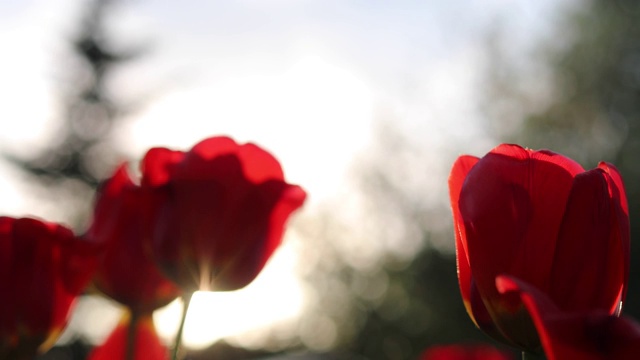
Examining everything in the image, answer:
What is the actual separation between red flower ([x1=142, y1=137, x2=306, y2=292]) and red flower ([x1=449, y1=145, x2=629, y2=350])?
0.39ft

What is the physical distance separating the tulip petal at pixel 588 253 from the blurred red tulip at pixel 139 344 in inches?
10.8

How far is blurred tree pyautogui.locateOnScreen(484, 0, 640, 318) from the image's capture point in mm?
12117

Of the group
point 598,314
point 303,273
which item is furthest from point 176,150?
point 303,273

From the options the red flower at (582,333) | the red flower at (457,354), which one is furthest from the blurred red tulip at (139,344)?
the red flower at (457,354)

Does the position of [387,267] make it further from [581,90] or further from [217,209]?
[217,209]

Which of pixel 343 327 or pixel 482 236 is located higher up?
pixel 482 236

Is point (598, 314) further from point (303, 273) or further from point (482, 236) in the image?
point (303, 273)

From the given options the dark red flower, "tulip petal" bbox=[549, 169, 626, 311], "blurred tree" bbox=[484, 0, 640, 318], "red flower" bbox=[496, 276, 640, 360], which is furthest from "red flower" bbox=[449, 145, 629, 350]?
"blurred tree" bbox=[484, 0, 640, 318]

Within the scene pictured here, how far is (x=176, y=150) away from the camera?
1.73 ft

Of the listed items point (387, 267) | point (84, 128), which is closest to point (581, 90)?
point (387, 267)

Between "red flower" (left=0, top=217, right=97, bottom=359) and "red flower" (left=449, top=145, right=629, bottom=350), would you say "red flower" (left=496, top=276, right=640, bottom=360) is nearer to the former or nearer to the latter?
"red flower" (left=449, top=145, right=629, bottom=350)

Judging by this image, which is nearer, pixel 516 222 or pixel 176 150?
pixel 516 222

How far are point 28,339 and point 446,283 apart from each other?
12566 millimetres

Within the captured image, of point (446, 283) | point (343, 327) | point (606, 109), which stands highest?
point (606, 109)
